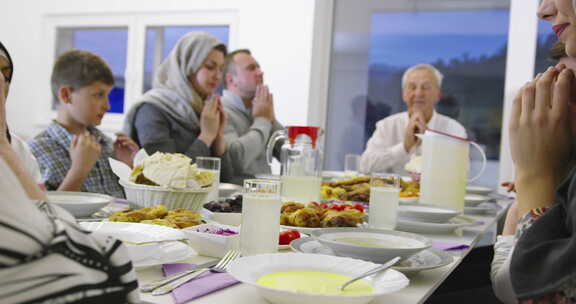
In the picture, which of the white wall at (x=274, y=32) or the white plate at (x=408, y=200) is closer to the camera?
the white plate at (x=408, y=200)

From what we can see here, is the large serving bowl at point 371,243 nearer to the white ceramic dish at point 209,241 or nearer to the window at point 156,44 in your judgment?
the white ceramic dish at point 209,241

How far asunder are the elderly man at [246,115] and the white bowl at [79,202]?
1.45 metres

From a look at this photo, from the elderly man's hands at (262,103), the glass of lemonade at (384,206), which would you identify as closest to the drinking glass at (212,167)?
the glass of lemonade at (384,206)

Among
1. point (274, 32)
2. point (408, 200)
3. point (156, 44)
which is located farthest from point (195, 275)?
point (156, 44)

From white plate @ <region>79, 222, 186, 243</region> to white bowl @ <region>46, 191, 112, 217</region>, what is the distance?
0.89 ft

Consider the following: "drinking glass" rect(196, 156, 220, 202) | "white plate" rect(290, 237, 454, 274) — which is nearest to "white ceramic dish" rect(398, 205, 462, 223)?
"white plate" rect(290, 237, 454, 274)

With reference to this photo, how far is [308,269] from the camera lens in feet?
2.43

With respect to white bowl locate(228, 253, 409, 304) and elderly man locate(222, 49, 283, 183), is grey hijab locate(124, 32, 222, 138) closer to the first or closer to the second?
elderly man locate(222, 49, 283, 183)

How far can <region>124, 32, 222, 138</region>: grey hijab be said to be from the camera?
8.43 ft

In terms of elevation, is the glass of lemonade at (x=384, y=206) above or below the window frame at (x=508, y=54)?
below

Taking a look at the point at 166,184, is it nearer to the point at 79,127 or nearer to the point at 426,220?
the point at 426,220

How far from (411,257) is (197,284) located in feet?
1.26

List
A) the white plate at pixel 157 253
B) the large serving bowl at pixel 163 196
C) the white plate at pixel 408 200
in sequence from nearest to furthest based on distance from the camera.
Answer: the white plate at pixel 157 253, the large serving bowl at pixel 163 196, the white plate at pixel 408 200

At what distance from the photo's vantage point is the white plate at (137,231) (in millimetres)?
816
